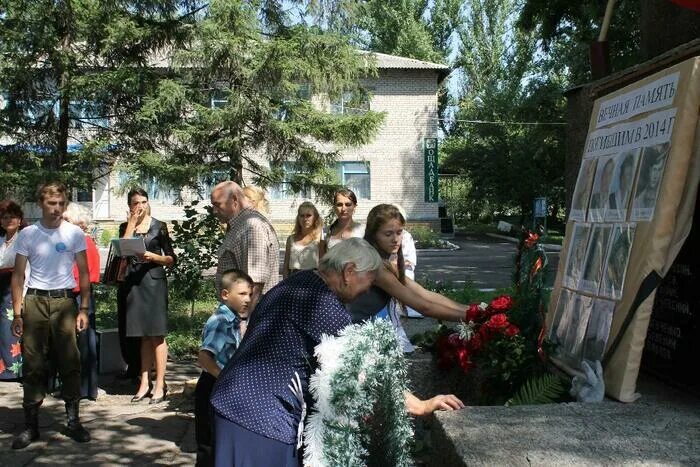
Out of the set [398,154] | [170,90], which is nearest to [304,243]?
[170,90]

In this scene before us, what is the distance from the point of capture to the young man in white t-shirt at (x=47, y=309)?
559cm

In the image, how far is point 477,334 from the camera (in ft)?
14.2

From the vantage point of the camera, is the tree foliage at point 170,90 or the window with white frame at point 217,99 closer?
the tree foliage at point 170,90

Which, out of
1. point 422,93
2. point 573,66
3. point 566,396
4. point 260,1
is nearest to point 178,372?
point 566,396

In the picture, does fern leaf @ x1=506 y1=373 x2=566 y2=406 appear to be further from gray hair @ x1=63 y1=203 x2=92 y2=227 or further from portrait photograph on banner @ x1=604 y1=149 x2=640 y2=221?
gray hair @ x1=63 y1=203 x2=92 y2=227

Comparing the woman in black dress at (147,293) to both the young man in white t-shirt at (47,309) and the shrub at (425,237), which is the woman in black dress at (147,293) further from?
the shrub at (425,237)

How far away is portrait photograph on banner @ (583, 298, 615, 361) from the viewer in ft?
12.0

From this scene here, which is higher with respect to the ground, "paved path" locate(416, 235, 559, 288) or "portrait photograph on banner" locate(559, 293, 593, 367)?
"portrait photograph on banner" locate(559, 293, 593, 367)

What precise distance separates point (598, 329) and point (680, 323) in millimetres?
555

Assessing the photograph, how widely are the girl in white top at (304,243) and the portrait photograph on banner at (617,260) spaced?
383cm

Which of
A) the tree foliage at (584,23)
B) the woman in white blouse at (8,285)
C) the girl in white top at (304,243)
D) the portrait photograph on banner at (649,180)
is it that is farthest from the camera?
the tree foliage at (584,23)

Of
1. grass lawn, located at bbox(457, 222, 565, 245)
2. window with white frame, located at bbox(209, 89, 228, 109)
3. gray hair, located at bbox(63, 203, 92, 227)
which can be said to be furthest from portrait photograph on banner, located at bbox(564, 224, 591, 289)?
grass lawn, located at bbox(457, 222, 565, 245)

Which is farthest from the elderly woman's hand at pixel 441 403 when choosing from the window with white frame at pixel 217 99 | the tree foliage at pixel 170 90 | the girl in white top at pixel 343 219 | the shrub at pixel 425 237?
the shrub at pixel 425 237

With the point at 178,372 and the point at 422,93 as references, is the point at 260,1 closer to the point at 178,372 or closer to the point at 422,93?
the point at 178,372
